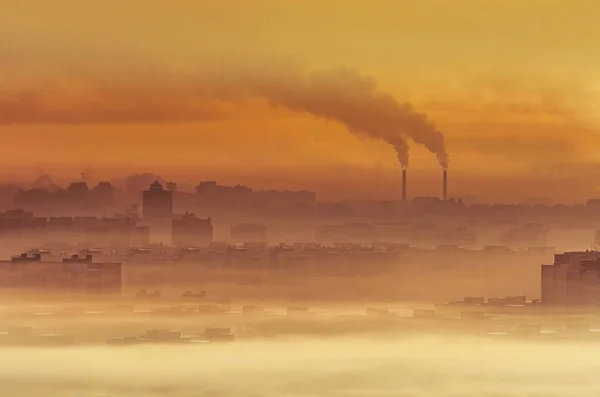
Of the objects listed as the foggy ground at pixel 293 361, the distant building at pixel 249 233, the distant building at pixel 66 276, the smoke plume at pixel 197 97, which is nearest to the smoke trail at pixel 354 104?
the smoke plume at pixel 197 97

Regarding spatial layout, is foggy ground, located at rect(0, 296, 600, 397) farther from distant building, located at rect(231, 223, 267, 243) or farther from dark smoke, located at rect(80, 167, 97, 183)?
dark smoke, located at rect(80, 167, 97, 183)

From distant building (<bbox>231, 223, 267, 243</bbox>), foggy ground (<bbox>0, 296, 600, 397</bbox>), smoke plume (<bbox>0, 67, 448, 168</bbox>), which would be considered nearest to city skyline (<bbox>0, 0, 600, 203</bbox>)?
smoke plume (<bbox>0, 67, 448, 168</bbox>)

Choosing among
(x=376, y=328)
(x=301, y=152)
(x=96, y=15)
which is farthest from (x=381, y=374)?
(x=96, y=15)

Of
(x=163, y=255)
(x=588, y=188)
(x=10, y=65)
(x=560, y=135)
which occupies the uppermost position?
(x=10, y=65)

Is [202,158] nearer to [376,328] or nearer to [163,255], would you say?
[163,255]

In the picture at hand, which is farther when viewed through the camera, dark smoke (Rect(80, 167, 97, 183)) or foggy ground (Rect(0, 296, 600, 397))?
dark smoke (Rect(80, 167, 97, 183))

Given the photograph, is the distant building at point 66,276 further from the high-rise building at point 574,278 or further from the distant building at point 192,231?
the high-rise building at point 574,278
